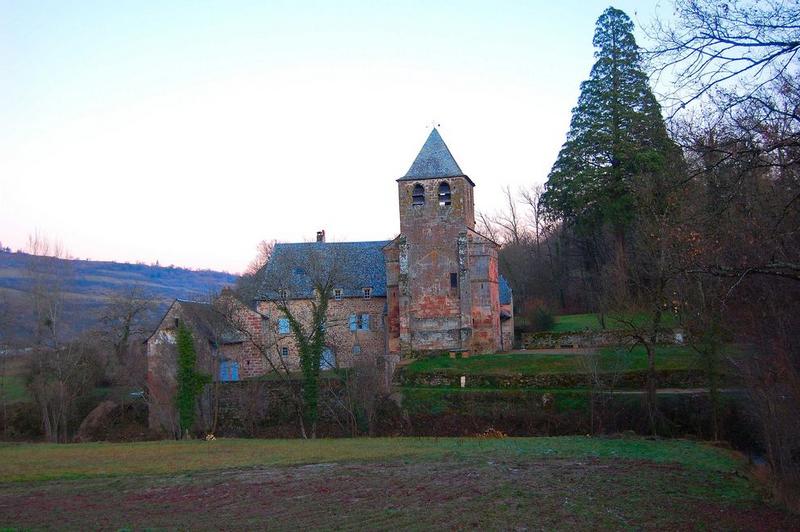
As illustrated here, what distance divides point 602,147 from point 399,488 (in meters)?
31.5

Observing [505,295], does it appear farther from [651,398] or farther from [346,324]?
[651,398]

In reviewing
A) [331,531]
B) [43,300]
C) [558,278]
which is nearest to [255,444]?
[331,531]

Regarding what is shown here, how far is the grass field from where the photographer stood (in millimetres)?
13203

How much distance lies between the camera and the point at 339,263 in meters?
42.8

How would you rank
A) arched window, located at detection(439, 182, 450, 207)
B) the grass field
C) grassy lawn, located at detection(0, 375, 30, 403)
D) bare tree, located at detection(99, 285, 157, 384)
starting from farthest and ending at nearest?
bare tree, located at detection(99, 285, 157, 384)
arched window, located at detection(439, 182, 450, 207)
grassy lawn, located at detection(0, 375, 30, 403)
the grass field

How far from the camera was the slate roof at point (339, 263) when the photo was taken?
43.9 metres

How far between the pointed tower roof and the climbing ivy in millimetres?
14522

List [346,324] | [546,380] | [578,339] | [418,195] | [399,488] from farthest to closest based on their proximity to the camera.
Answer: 1. [346,324]
2. [418,195]
3. [578,339]
4. [546,380]
5. [399,488]

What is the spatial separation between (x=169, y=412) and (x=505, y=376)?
15.3 meters

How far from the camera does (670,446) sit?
23422 millimetres

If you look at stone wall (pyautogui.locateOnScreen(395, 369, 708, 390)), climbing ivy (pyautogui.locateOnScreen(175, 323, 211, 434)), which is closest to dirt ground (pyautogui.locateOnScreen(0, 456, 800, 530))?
stone wall (pyautogui.locateOnScreen(395, 369, 708, 390))

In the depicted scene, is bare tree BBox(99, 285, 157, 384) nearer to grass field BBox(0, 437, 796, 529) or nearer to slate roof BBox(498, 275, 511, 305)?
grass field BBox(0, 437, 796, 529)

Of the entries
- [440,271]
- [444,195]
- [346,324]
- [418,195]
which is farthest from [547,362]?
[346,324]

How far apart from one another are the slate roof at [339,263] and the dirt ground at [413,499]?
78.6ft
